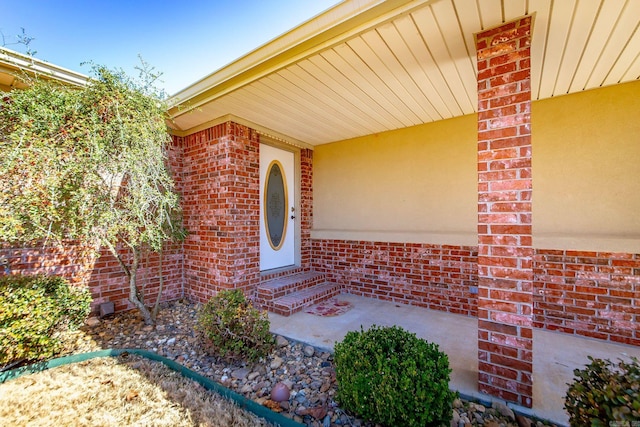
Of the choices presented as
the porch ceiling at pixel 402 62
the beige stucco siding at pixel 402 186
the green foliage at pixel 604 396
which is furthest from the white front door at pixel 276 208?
the green foliage at pixel 604 396

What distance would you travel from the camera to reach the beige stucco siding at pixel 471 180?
10.2 feet

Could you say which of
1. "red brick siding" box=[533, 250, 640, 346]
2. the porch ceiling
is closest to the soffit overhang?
the porch ceiling

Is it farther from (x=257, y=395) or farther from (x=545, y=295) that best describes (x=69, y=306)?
(x=545, y=295)

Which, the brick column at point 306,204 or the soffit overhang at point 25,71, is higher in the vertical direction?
the soffit overhang at point 25,71

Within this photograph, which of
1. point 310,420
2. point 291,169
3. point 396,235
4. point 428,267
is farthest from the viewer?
point 291,169

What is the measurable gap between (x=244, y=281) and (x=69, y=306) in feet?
6.66

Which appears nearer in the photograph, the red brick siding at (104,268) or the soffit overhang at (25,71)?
the soffit overhang at (25,71)

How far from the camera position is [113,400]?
6.96ft

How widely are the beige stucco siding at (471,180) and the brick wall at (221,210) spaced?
1592 millimetres

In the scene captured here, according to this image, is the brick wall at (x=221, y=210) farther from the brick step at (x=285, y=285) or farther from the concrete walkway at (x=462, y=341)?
the concrete walkway at (x=462, y=341)

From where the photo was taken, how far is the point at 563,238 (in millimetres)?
3246

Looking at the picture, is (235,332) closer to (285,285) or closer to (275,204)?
(285,285)

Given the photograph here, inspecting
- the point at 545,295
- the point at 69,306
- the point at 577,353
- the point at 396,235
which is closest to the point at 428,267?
the point at 396,235

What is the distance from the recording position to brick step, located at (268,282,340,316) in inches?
157
